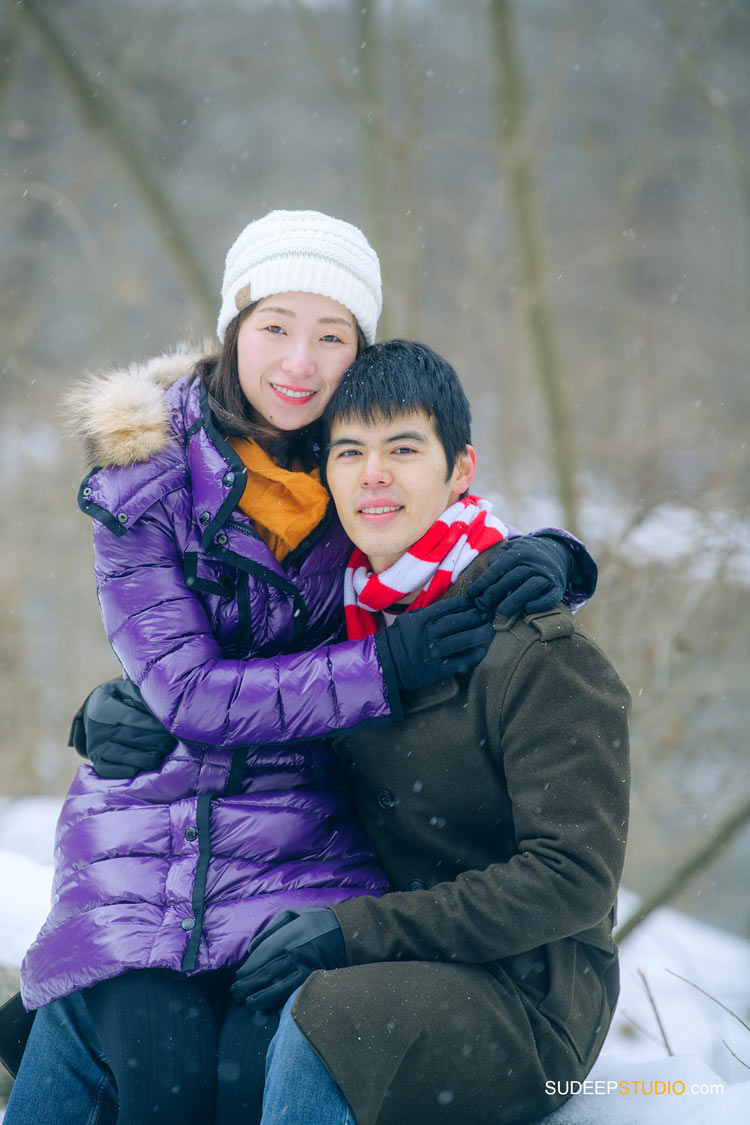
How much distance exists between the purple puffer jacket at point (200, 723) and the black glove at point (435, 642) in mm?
48

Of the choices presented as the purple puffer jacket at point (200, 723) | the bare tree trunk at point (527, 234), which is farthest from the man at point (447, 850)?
the bare tree trunk at point (527, 234)

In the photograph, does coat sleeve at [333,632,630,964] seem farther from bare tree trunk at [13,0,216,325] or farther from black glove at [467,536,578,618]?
bare tree trunk at [13,0,216,325]

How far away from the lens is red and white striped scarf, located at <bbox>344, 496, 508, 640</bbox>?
76.9 inches

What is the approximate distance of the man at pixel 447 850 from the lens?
1.57 meters

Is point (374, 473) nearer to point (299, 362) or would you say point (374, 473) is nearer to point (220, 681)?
point (299, 362)

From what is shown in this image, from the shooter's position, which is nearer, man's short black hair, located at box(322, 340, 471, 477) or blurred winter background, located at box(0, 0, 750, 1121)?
man's short black hair, located at box(322, 340, 471, 477)

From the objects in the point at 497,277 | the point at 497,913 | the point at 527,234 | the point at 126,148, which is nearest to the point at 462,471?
the point at 497,913

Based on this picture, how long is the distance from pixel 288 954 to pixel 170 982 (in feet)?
0.95

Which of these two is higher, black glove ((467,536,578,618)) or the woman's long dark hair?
the woman's long dark hair

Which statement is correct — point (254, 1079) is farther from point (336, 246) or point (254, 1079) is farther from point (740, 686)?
point (740, 686)

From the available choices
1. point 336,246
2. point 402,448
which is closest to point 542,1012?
point 402,448

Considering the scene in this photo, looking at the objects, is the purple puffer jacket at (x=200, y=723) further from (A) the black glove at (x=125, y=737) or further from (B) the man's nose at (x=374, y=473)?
(B) the man's nose at (x=374, y=473)

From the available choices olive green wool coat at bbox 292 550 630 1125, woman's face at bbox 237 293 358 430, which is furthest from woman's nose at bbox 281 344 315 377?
olive green wool coat at bbox 292 550 630 1125

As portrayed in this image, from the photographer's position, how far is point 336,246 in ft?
7.08
